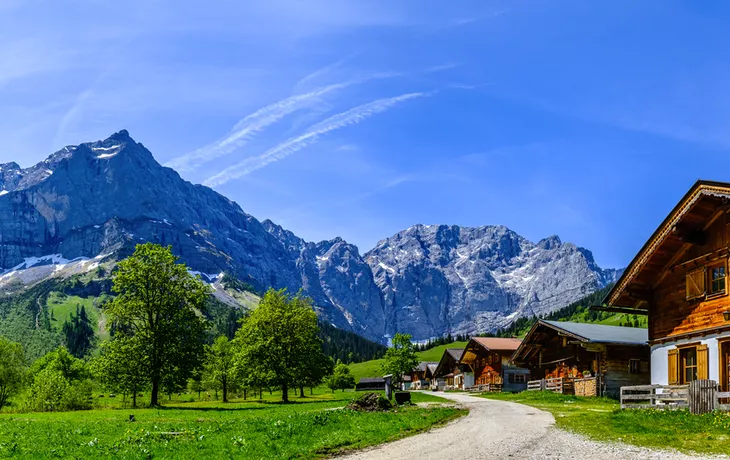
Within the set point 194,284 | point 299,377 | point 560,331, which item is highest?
point 194,284

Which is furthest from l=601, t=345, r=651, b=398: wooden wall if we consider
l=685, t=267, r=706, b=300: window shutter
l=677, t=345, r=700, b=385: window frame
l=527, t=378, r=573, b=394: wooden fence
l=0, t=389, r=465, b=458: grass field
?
l=0, t=389, r=465, b=458: grass field

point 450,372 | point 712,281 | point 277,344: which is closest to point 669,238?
point 712,281

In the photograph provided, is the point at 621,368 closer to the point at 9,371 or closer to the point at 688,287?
the point at 688,287

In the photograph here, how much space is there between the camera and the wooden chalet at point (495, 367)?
91787mm

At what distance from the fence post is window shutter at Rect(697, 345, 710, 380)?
4634mm

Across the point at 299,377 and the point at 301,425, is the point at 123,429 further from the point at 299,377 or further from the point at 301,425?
the point at 299,377

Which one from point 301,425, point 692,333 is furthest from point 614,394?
point 301,425

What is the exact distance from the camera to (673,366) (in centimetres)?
3538

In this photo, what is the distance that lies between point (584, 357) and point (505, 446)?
42.9 metres

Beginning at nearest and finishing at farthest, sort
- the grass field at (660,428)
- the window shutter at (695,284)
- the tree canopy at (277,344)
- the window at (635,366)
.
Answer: the grass field at (660,428) → the window shutter at (695,284) → the window at (635,366) → the tree canopy at (277,344)

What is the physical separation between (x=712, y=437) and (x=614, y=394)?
3334 cm

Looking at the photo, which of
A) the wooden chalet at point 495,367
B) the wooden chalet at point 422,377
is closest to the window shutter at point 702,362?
the wooden chalet at point 495,367

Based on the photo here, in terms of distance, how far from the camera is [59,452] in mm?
19781

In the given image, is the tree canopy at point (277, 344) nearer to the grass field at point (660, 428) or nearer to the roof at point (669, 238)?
the roof at point (669, 238)
